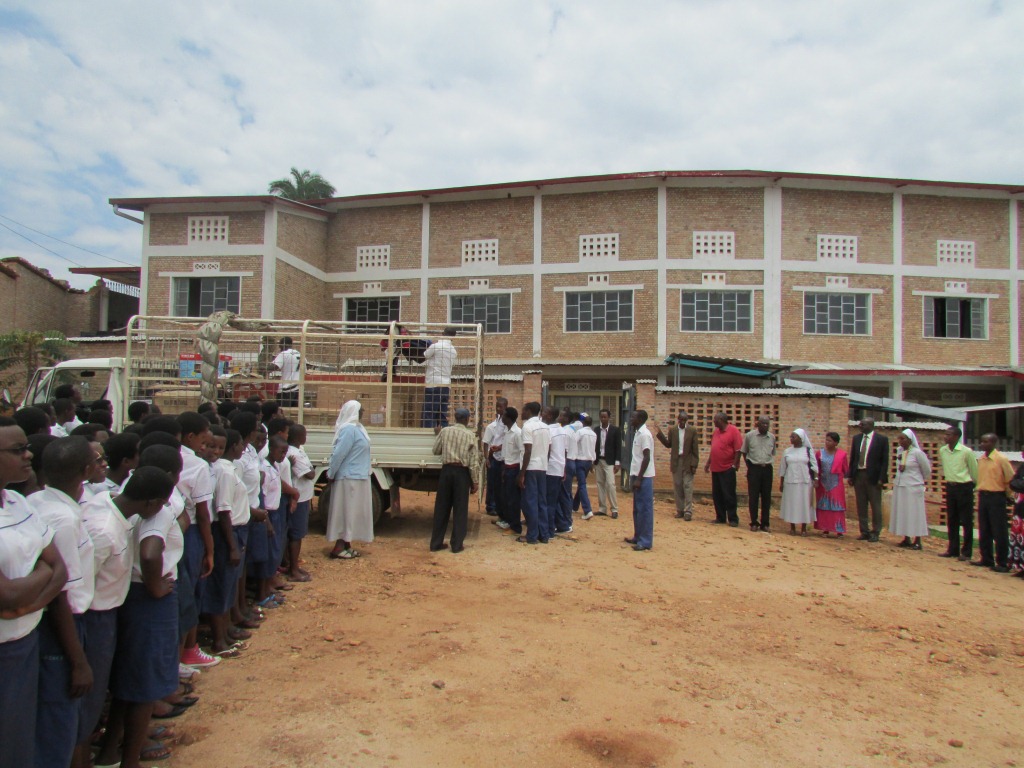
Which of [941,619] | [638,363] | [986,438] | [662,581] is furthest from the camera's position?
[638,363]

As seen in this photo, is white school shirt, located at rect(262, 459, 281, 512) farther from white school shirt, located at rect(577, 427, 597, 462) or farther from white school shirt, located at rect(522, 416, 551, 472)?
white school shirt, located at rect(577, 427, 597, 462)

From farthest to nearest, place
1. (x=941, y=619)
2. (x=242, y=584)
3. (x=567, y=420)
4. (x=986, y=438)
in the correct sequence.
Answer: (x=567, y=420) < (x=986, y=438) < (x=941, y=619) < (x=242, y=584)

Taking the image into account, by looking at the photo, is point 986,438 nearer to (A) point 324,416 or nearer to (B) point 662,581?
(B) point 662,581

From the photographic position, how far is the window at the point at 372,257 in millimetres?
20188

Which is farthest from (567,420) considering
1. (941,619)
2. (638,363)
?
(638,363)

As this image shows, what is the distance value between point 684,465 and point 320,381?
571 centimetres

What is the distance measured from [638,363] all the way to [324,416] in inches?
434

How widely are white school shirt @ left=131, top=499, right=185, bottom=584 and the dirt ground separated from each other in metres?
0.90

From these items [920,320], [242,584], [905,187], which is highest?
[905,187]

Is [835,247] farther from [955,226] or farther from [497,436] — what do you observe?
[497,436]

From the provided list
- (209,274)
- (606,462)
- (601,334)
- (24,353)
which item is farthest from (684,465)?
(24,353)

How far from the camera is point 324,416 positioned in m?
8.20

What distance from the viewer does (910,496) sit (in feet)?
29.9

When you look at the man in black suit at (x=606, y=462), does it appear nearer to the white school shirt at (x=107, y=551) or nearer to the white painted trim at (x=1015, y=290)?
the white school shirt at (x=107, y=551)
